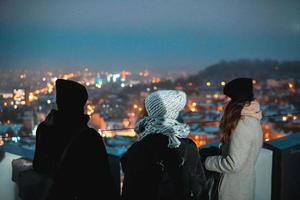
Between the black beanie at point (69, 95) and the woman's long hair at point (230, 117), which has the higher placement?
the black beanie at point (69, 95)

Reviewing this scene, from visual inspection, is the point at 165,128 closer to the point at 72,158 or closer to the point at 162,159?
the point at 162,159

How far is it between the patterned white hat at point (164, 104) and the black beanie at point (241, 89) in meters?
0.75

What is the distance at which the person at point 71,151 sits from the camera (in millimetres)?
1798

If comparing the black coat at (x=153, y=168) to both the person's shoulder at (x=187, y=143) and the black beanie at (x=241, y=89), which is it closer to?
the person's shoulder at (x=187, y=143)

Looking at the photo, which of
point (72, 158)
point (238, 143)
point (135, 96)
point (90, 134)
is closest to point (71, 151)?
point (72, 158)

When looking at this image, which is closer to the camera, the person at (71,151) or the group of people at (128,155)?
the group of people at (128,155)

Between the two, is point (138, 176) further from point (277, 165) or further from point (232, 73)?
point (232, 73)

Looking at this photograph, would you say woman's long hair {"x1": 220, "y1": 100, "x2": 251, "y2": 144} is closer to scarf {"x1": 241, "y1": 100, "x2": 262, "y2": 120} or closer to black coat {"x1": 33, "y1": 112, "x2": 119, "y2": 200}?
scarf {"x1": 241, "y1": 100, "x2": 262, "y2": 120}

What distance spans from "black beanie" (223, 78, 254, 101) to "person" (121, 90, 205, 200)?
2.42 ft

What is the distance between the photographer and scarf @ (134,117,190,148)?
171 centimetres

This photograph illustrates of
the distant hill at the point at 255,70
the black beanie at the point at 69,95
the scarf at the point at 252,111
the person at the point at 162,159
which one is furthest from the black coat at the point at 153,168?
the distant hill at the point at 255,70

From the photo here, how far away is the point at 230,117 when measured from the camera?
2.35 meters

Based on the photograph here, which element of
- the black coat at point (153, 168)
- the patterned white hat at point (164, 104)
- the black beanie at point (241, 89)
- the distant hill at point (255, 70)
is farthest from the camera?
the distant hill at point (255, 70)

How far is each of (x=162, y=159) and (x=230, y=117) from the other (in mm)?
897
